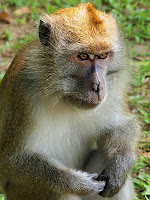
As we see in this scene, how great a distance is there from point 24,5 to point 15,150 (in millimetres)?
5809

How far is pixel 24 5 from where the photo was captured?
381 inches

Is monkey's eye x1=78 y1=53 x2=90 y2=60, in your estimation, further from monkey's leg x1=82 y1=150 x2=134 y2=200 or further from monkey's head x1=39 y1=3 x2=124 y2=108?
monkey's leg x1=82 y1=150 x2=134 y2=200

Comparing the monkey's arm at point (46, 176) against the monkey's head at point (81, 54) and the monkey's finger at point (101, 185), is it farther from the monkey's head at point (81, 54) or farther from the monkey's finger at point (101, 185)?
the monkey's head at point (81, 54)

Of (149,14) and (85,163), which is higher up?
(149,14)

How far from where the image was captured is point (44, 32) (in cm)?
434

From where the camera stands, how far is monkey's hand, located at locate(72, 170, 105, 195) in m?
4.50

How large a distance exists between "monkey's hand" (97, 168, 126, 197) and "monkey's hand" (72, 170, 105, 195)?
0.10 metres

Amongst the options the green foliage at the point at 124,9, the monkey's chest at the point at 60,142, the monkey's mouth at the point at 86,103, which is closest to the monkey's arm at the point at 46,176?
the monkey's chest at the point at 60,142

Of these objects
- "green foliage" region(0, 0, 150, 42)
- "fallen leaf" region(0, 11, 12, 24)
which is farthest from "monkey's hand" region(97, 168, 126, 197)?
"fallen leaf" region(0, 11, 12, 24)

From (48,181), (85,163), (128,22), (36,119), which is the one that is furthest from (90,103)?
(128,22)

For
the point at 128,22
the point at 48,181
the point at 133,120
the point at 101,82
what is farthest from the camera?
the point at 128,22

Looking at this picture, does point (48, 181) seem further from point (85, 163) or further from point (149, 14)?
point (149, 14)

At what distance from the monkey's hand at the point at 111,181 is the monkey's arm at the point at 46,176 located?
0.13 meters

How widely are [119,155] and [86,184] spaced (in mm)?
580
